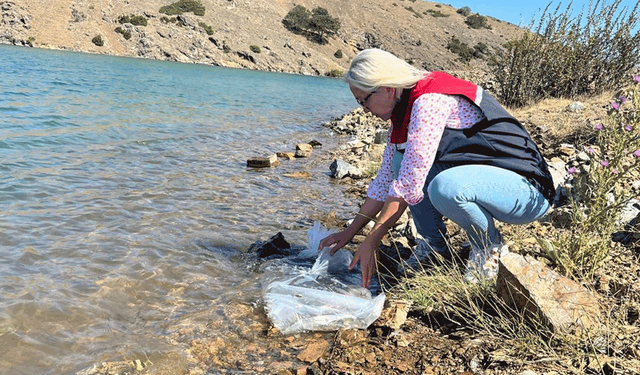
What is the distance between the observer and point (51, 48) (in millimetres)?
33625

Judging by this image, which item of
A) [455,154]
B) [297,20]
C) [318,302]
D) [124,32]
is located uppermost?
[297,20]

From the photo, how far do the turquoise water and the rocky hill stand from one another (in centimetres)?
3055

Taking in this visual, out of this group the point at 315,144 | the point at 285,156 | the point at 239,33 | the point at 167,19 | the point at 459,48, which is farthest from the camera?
the point at 459,48

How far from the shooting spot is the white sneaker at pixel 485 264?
2.66 metres

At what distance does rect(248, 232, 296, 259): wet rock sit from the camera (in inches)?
145

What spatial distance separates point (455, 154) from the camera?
2.61 meters

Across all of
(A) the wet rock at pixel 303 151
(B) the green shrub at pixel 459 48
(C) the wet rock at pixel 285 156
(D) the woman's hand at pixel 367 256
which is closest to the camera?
(D) the woman's hand at pixel 367 256

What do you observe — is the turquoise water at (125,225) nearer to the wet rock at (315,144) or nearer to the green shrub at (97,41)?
the wet rock at (315,144)

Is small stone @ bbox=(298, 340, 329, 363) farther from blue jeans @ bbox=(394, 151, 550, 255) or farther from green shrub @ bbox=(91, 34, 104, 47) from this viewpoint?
green shrub @ bbox=(91, 34, 104, 47)

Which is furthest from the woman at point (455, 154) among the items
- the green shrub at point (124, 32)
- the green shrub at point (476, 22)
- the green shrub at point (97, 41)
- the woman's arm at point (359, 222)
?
the green shrub at point (476, 22)

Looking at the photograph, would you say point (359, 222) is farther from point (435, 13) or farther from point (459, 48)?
point (435, 13)

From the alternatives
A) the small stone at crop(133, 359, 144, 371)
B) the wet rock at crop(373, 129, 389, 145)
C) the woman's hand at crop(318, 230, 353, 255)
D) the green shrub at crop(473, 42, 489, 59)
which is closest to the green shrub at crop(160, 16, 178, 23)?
the wet rock at crop(373, 129, 389, 145)

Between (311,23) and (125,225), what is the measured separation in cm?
5689

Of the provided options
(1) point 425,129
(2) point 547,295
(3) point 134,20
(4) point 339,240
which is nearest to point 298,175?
(4) point 339,240
